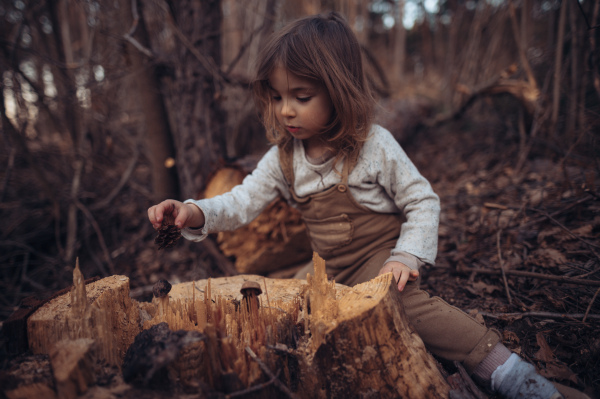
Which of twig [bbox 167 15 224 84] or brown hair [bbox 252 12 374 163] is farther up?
twig [bbox 167 15 224 84]

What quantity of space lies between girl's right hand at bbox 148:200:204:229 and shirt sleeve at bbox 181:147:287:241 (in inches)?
1.3

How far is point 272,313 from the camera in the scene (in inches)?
55.7

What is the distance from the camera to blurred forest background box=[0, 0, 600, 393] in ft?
6.73

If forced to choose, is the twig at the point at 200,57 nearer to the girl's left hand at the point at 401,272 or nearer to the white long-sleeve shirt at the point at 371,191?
the white long-sleeve shirt at the point at 371,191

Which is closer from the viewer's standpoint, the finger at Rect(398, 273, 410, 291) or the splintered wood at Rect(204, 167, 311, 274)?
the finger at Rect(398, 273, 410, 291)

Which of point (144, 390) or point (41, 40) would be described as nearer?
point (144, 390)

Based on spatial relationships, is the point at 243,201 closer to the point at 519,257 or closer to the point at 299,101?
the point at 299,101

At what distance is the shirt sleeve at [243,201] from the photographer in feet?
5.70

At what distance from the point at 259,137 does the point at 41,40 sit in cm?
249

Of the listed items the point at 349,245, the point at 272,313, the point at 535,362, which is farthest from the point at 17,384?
the point at 535,362

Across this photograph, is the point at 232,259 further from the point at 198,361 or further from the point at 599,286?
the point at 599,286

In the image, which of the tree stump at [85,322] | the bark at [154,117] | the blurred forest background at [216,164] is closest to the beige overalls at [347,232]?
the blurred forest background at [216,164]

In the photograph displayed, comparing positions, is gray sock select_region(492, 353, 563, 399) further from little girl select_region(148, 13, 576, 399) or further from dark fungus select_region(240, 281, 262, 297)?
dark fungus select_region(240, 281, 262, 297)

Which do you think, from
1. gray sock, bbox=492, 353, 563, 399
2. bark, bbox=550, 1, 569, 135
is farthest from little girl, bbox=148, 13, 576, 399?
bark, bbox=550, 1, 569, 135
